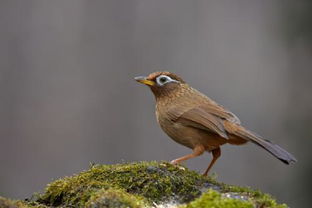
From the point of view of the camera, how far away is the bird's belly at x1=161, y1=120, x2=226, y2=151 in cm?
560

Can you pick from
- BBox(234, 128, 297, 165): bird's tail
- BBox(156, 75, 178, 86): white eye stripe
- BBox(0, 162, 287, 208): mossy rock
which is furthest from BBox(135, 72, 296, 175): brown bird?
BBox(0, 162, 287, 208): mossy rock

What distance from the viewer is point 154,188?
4191 mm

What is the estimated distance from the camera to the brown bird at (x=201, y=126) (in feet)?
18.0

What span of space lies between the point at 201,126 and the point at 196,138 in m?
0.11

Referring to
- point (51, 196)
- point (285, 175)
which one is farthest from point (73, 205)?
point (285, 175)

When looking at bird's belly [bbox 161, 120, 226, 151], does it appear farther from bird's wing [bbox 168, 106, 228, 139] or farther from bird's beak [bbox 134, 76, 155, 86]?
bird's beak [bbox 134, 76, 155, 86]

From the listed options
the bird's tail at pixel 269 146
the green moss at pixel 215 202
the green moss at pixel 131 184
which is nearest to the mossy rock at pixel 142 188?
the green moss at pixel 131 184

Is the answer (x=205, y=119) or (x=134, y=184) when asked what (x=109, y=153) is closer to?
(x=205, y=119)

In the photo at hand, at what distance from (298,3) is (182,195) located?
746cm

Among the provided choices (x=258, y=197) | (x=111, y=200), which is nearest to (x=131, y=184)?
(x=111, y=200)

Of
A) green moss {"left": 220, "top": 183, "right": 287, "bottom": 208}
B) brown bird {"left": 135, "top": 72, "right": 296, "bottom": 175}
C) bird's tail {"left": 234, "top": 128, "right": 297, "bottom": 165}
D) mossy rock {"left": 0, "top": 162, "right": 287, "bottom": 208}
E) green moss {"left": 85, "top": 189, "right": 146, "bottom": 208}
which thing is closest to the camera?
green moss {"left": 85, "top": 189, "right": 146, "bottom": 208}

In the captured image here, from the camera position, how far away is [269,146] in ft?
17.4

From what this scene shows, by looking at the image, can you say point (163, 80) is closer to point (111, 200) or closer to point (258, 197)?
point (258, 197)

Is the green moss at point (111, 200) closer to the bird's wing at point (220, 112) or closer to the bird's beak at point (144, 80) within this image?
the bird's wing at point (220, 112)
